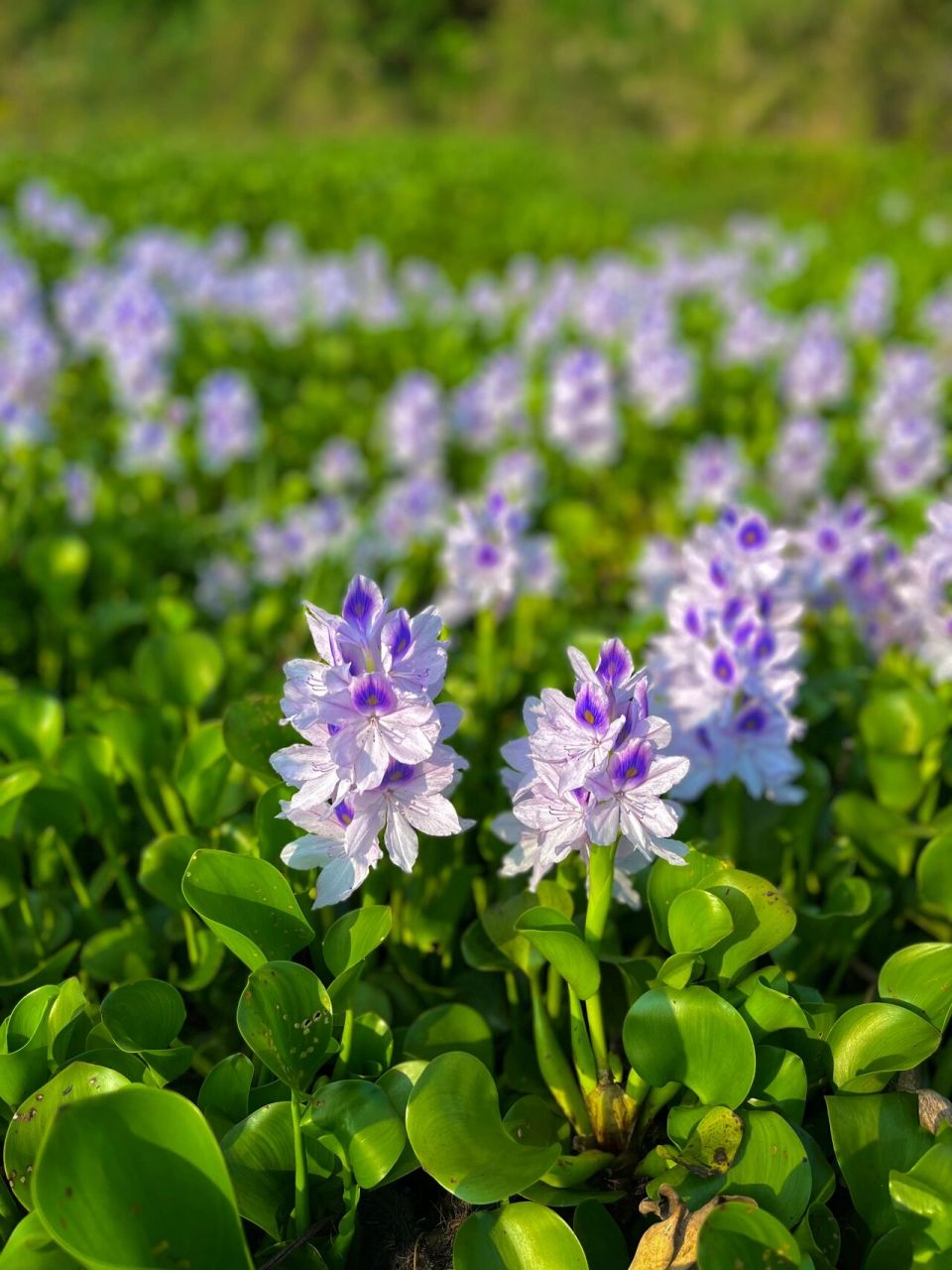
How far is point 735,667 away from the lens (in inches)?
68.0

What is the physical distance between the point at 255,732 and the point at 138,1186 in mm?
731

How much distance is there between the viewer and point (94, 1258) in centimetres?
102

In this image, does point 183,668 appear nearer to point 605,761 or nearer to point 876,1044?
point 605,761

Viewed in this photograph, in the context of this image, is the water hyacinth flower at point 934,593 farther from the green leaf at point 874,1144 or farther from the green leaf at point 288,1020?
the green leaf at point 288,1020

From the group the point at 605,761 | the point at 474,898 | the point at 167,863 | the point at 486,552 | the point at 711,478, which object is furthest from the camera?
the point at 711,478

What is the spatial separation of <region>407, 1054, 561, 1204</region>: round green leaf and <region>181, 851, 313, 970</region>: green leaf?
0.81 feet

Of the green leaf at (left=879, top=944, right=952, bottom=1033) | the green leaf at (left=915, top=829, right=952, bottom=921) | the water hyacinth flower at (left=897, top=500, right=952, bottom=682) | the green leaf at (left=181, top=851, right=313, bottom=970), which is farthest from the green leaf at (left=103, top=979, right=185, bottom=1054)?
the water hyacinth flower at (left=897, top=500, right=952, bottom=682)

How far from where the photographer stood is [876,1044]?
1.33 meters

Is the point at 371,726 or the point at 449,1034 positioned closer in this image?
the point at 371,726

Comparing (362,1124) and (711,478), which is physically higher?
(362,1124)

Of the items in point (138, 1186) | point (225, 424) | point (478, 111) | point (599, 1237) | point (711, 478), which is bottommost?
point (478, 111)

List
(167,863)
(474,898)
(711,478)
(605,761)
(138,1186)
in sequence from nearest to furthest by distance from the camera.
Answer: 1. (138,1186)
2. (605,761)
3. (167,863)
4. (474,898)
5. (711,478)

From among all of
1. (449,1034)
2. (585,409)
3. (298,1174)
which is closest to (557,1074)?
(449,1034)

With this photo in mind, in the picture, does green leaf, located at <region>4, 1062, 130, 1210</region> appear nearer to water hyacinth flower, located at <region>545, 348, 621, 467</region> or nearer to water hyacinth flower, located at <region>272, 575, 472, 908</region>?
water hyacinth flower, located at <region>272, 575, 472, 908</region>
